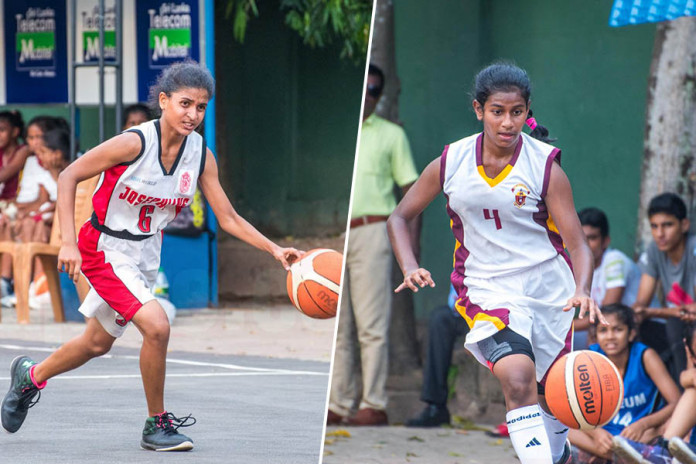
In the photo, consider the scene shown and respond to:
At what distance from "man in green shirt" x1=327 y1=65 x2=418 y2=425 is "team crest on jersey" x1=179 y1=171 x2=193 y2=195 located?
7.96 feet

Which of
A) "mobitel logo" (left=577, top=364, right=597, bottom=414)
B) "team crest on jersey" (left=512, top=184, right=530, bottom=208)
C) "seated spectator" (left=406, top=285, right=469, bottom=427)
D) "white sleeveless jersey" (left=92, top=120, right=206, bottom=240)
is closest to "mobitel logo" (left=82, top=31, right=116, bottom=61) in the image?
"seated spectator" (left=406, top=285, right=469, bottom=427)

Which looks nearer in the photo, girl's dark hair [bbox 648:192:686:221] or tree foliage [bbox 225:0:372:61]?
girl's dark hair [bbox 648:192:686:221]

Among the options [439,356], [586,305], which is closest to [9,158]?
[439,356]

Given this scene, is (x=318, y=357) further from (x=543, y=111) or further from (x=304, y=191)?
(x=304, y=191)

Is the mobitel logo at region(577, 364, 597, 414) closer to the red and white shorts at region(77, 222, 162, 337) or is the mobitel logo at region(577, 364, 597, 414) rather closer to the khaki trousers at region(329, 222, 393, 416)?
the red and white shorts at region(77, 222, 162, 337)

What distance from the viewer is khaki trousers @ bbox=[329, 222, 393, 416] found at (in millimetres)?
9398

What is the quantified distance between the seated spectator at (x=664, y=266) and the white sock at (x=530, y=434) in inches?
106

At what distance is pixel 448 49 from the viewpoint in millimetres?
9562

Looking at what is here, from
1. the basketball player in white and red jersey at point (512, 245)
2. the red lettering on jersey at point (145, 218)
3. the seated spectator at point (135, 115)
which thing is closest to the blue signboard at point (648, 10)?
the basketball player in white and red jersey at point (512, 245)

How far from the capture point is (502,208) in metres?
6.04

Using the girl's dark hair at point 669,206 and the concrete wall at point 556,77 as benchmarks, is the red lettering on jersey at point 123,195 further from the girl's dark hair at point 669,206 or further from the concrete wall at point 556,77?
the girl's dark hair at point 669,206

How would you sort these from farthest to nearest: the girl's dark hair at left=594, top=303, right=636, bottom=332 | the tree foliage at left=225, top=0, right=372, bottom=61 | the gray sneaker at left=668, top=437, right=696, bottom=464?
the tree foliage at left=225, top=0, right=372, bottom=61 → the girl's dark hair at left=594, top=303, right=636, bottom=332 → the gray sneaker at left=668, top=437, right=696, bottom=464

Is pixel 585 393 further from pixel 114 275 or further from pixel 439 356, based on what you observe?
pixel 439 356

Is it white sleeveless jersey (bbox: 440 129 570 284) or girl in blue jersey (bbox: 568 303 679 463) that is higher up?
white sleeveless jersey (bbox: 440 129 570 284)
